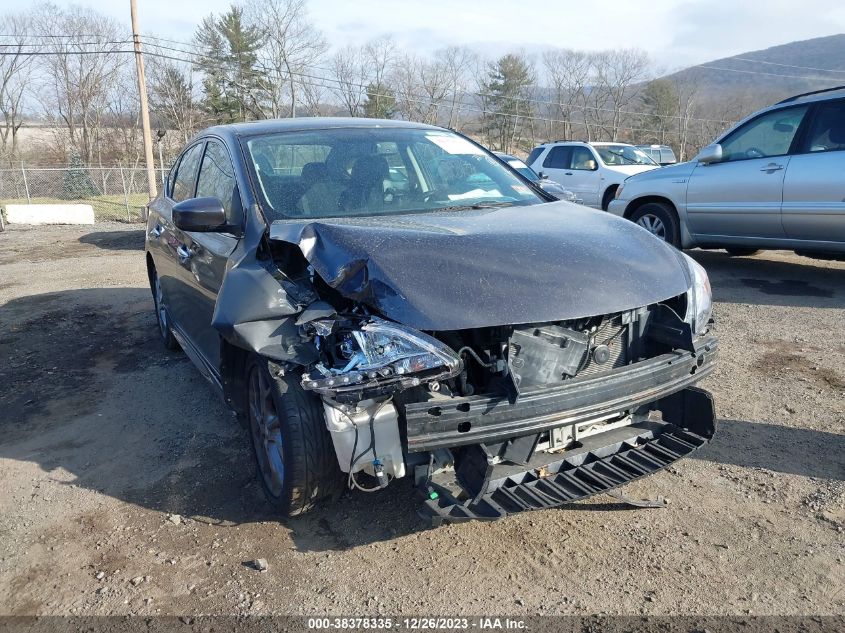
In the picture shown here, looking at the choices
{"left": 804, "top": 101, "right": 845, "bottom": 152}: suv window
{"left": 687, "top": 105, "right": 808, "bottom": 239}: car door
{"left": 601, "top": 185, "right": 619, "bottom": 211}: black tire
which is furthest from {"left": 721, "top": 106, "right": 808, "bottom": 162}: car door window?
{"left": 601, "top": 185, "right": 619, "bottom": 211}: black tire

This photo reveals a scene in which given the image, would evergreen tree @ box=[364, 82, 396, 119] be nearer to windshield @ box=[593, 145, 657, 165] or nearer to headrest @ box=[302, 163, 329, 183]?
windshield @ box=[593, 145, 657, 165]

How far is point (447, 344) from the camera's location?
2.57m

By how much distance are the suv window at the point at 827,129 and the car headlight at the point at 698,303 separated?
4650mm

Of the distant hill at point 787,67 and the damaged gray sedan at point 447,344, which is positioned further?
the distant hill at point 787,67

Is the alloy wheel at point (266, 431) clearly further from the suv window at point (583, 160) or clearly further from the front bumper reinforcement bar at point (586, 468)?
the suv window at point (583, 160)

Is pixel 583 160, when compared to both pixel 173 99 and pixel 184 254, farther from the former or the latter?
pixel 173 99

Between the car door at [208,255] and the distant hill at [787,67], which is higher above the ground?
the distant hill at [787,67]

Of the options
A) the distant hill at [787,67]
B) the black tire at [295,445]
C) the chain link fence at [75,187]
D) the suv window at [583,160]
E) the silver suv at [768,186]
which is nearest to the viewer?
the black tire at [295,445]

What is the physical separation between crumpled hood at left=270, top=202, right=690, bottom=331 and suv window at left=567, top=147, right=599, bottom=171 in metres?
10.1

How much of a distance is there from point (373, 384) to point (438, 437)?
0.30m

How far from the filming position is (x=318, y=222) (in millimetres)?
3057

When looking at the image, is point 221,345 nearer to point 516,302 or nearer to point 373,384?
point 373,384

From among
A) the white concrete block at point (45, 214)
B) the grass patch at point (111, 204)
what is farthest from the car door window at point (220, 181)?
the grass patch at point (111, 204)

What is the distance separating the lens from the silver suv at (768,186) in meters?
6.64
